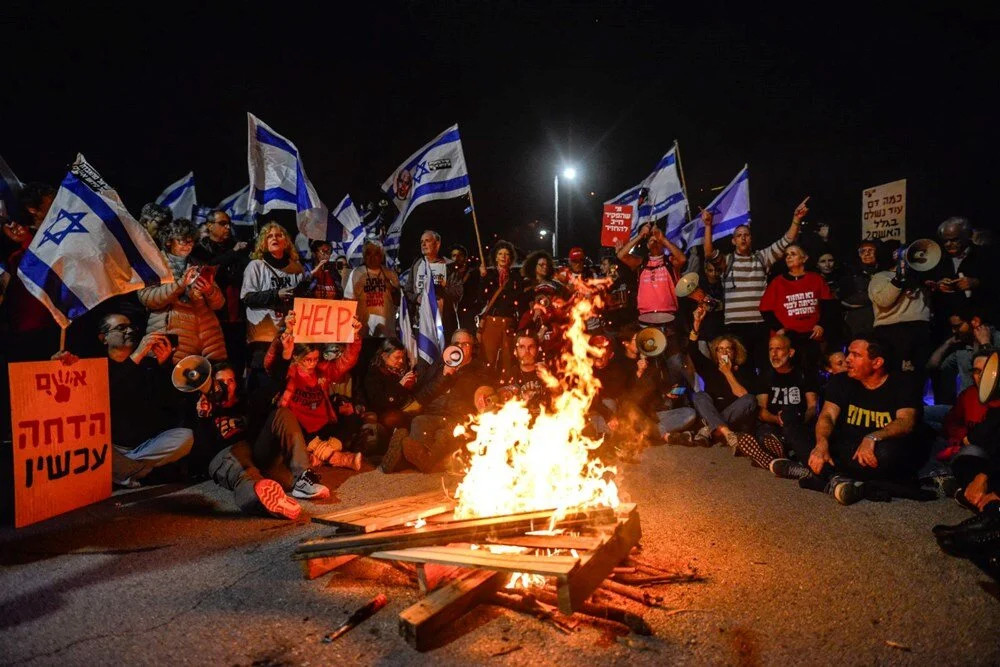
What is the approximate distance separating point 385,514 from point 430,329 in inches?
166

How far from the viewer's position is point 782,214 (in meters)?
14.9

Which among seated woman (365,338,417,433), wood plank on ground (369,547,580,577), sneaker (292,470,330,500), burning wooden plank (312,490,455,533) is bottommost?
sneaker (292,470,330,500)

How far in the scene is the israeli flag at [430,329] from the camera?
843 cm

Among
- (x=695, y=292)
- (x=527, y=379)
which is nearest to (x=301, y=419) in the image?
(x=527, y=379)

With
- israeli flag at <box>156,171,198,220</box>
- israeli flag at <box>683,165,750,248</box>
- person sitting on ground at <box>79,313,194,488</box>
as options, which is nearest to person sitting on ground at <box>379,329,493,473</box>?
person sitting on ground at <box>79,313,194,488</box>

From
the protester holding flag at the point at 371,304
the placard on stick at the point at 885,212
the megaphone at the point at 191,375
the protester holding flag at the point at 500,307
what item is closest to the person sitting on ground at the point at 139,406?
the megaphone at the point at 191,375

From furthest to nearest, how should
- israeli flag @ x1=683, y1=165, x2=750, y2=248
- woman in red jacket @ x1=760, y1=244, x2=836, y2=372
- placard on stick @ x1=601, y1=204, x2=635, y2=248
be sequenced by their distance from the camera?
placard on stick @ x1=601, y1=204, x2=635, y2=248 → israeli flag @ x1=683, y1=165, x2=750, y2=248 → woman in red jacket @ x1=760, y1=244, x2=836, y2=372

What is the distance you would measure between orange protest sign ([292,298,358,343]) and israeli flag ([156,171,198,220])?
20.4ft

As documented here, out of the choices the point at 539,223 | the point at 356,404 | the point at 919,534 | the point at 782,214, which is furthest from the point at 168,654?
the point at 539,223

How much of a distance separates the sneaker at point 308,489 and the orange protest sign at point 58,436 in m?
1.65

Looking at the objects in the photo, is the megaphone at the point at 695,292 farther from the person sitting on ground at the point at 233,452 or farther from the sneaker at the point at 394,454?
the person sitting on ground at the point at 233,452

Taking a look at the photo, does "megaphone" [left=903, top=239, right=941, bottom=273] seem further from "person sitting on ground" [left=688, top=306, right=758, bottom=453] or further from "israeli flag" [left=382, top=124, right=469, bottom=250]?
"israeli flag" [left=382, top=124, right=469, bottom=250]

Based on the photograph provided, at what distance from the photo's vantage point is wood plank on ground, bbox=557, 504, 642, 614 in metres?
3.15

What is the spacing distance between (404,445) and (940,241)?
8080 mm
